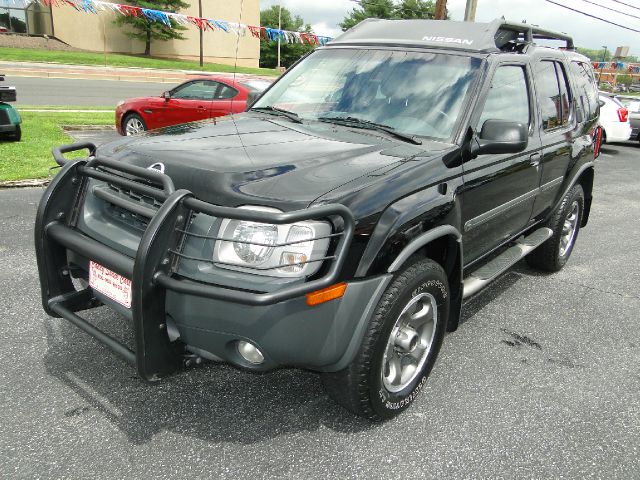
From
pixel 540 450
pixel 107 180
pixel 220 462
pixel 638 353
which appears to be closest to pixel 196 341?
pixel 220 462

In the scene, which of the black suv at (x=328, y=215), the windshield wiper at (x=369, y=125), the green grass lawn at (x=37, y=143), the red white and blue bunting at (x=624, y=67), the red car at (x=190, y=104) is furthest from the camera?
the red white and blue bunting at (x=624, y=67)

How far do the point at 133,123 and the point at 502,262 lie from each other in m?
9.06

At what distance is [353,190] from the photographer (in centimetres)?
254

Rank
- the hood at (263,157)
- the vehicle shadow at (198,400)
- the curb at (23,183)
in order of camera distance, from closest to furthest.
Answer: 1. the hood at (263,157)
2. the vehicle shadow at (198,400)
3. the curb at (23,183)

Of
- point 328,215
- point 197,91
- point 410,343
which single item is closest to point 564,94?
point 410,343

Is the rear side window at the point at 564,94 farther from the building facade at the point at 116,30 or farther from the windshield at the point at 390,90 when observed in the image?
the building facade at the point at 116,30

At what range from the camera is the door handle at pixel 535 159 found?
164 inches

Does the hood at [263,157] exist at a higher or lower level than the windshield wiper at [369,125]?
lower

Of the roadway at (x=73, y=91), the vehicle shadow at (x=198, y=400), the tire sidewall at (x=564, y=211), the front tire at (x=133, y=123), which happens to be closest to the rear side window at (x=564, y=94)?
the tire sidewall at (x=564, y=211)

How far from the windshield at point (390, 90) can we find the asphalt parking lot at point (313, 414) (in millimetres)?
1566

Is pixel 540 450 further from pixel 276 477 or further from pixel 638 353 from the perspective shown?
pixel 638 353

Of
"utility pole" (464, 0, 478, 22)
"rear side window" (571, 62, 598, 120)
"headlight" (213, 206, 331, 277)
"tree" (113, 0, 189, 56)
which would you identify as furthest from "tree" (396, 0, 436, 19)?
"headlight" (213, 206, 331, 277)

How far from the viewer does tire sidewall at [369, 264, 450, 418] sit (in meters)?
2.66

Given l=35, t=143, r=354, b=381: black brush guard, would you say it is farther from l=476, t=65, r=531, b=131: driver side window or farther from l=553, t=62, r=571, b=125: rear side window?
l=553, t=62, r=571, b=125: rear side window
